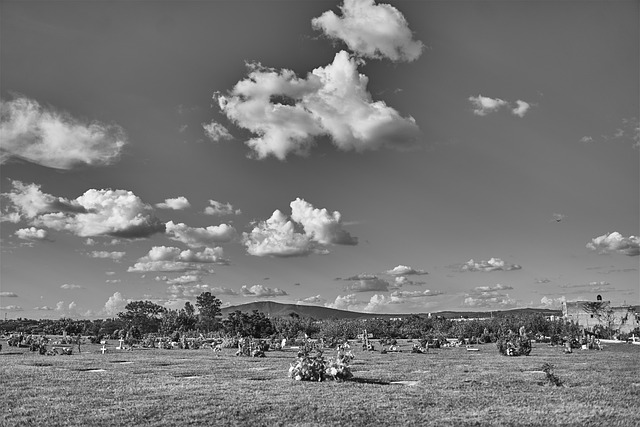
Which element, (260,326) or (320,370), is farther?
(260,326)

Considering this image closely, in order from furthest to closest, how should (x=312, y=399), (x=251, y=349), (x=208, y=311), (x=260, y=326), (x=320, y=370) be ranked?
(x=208, y=311) → (x=260, y=326) → (x=251, y=349) → (x=320, y=370) → (x=312, y=399)

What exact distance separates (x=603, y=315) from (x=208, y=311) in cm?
5708

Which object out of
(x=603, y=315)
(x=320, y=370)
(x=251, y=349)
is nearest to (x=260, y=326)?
(x=251, y=349)

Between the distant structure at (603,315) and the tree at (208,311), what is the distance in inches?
1918

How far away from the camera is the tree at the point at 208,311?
8062 centimetres

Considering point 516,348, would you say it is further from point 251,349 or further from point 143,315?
point 143,315

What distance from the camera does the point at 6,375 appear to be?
18.8m

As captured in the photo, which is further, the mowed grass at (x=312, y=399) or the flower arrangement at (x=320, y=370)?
the flower arrangement at (x=320, y=370)

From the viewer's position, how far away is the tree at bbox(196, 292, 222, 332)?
80.6 m

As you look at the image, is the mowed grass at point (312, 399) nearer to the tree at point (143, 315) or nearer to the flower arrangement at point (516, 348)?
the flower arrangement at point (516, 348)

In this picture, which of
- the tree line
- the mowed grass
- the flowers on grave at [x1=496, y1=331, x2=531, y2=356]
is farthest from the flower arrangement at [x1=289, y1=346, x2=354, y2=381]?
the tree line

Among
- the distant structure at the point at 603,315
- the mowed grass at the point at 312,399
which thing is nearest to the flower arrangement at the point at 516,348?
the mowed grass at the point at 312,399

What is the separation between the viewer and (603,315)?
73750mm

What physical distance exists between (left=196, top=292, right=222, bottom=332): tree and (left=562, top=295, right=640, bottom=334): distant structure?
4872 cm
